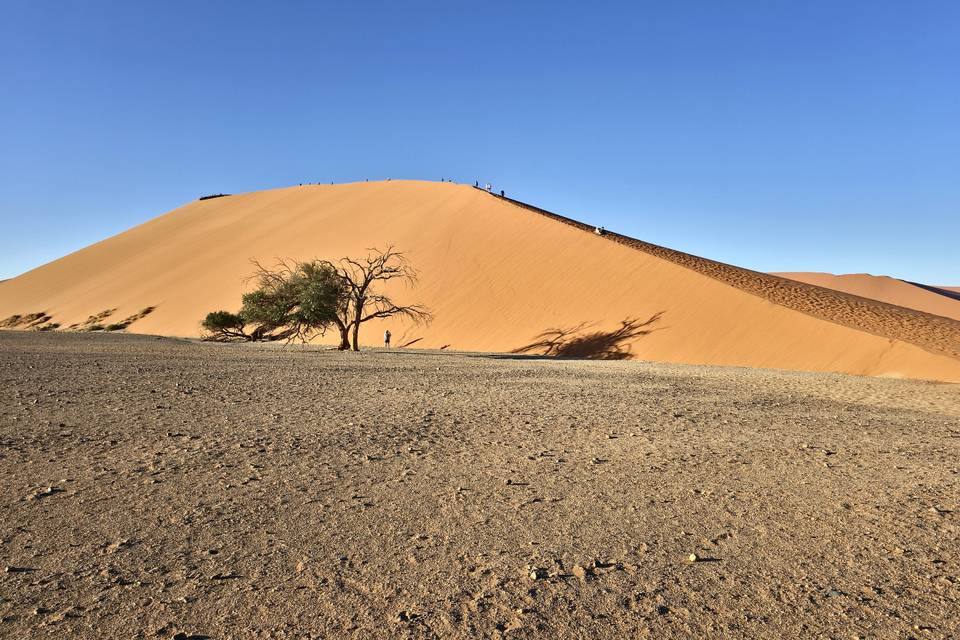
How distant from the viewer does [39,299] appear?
55.6 metres

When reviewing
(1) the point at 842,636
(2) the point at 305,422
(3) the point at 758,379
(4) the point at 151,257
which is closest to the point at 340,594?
(1) the point at 842,636

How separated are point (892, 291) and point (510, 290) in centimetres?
7155

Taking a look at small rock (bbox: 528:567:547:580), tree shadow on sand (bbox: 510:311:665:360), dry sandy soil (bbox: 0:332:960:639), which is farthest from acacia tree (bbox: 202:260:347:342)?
small rock (bbox: 528:567:547:580)

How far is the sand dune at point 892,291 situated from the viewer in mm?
73387

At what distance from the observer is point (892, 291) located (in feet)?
273

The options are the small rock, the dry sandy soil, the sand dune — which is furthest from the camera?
the sand dune

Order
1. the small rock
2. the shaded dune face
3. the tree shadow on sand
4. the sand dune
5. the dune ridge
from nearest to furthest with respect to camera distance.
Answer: the small rock → the dune ridge → the shaded dune face → the tree shadow on sand → the sand dune

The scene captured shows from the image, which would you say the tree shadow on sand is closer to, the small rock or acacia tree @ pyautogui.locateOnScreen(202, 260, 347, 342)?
acacia tree @ pyautogui.locateOnScreen(202, 260, 347, 342)

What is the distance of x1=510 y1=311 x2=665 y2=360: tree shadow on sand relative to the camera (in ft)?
80.8

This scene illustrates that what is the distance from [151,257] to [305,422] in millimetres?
57862

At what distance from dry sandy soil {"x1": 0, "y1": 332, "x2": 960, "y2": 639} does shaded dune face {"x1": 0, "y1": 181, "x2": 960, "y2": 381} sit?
13.7 m

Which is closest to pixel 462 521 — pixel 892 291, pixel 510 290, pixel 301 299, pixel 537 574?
pixel 537 574

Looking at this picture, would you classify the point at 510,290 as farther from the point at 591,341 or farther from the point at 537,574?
the point at 537,574

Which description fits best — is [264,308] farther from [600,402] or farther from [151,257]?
[151,257]
